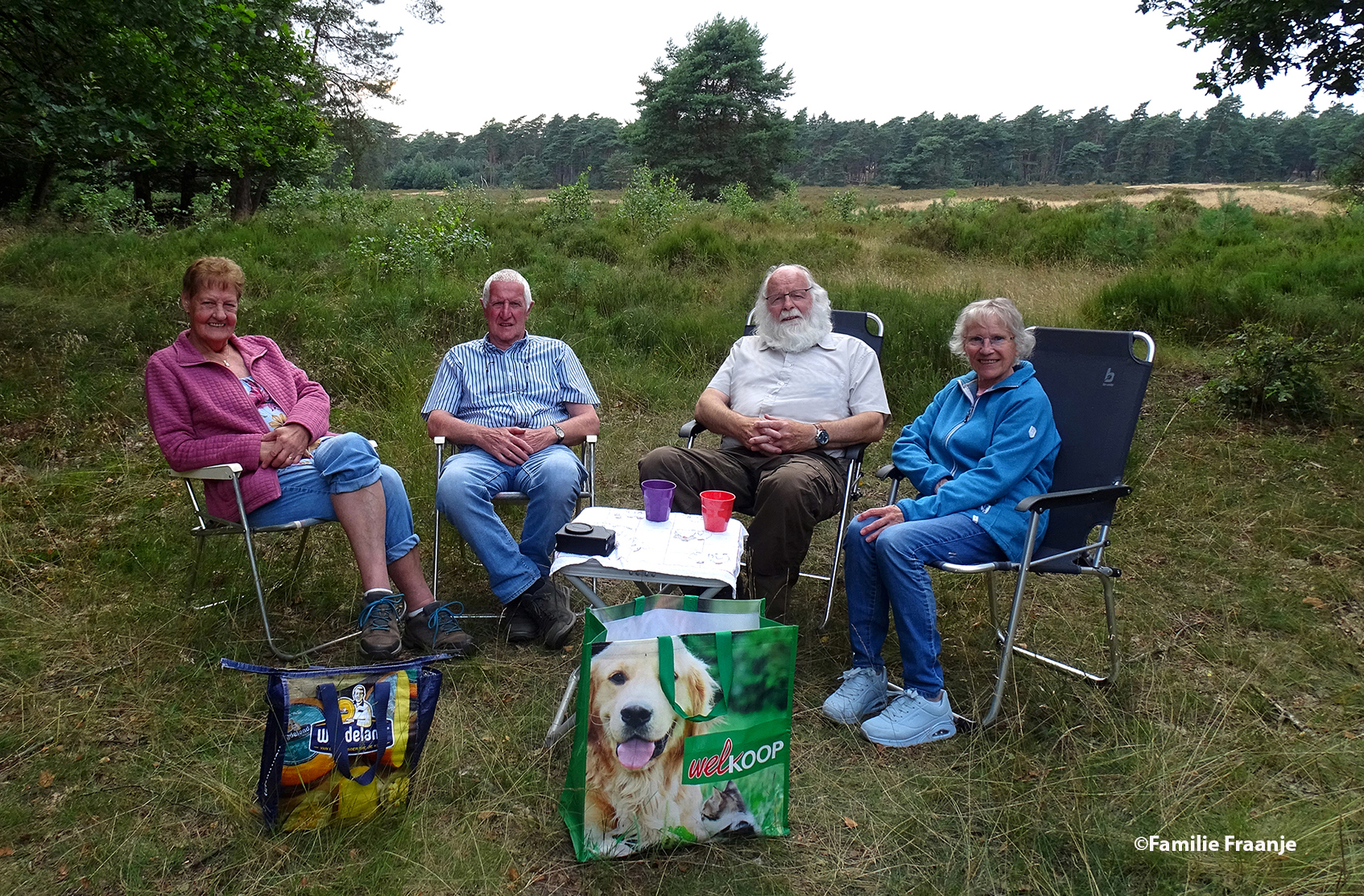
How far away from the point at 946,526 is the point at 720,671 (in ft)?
3.43

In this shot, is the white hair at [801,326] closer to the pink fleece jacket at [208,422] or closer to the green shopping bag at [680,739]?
the green shopping bag at [680,739]

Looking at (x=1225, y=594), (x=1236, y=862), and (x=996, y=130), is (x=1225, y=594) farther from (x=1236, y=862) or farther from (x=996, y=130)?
(x=996, y=130)

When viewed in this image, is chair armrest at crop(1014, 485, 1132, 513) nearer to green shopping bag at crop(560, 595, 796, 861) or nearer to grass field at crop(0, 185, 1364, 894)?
grass field at crop(0, 185, 1364, 894)

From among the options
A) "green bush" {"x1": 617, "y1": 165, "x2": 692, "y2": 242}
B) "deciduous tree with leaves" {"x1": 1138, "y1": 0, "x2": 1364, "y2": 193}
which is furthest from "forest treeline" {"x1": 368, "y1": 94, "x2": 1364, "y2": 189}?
"deciduous tree with leaves" {"x1": 1138, "y1": 0, "x2": 1364, "y2": 193}

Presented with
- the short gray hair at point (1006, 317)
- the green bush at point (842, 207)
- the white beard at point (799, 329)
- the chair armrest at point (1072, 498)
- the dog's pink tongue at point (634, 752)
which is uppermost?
the green bush at point (842, 207)

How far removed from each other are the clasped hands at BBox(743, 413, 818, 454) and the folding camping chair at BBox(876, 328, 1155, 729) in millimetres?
825

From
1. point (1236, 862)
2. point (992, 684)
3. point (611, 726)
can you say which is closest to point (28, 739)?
point (611, 726)

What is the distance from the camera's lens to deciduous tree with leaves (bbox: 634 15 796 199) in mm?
27781

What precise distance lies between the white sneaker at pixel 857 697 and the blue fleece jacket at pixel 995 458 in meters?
0.53

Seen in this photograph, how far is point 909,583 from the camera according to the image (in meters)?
2.48

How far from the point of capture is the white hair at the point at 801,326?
343cm

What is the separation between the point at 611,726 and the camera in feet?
5.99

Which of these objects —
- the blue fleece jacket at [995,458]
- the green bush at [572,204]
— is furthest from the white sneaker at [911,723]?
the green bush at [572,204]

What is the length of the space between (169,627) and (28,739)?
609 mm
